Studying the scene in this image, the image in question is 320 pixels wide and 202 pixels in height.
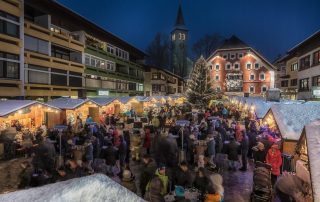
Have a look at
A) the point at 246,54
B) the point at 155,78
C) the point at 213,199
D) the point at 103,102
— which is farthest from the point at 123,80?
the point at 213,199

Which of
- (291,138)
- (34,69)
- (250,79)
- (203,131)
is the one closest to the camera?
(291,138)

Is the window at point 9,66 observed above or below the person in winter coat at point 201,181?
Answer: above

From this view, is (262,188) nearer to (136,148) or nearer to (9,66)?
(136,148)

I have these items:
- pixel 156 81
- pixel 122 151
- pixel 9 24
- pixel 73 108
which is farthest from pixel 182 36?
pixel 122 151

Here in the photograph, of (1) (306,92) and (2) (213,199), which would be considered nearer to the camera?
(2) (213,199)

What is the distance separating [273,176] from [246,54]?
56.6m

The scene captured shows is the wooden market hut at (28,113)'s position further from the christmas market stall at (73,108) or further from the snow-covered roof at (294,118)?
the snow-covered roof at (294,118)

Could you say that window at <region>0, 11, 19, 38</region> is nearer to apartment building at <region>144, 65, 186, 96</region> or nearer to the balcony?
the balcony

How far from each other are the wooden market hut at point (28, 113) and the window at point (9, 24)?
26.0ft

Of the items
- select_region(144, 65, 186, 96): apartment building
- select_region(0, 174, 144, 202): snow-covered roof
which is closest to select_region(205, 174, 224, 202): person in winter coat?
select_region(0, 174, 144, 202): snow-covered roof

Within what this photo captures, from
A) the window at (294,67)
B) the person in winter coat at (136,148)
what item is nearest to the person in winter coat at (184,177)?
the person in winter coat at (136,148)

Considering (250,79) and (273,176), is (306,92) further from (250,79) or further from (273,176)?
(273,176)

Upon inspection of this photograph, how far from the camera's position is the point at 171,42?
105438 mm

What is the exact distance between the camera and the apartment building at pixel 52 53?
24547 mm
